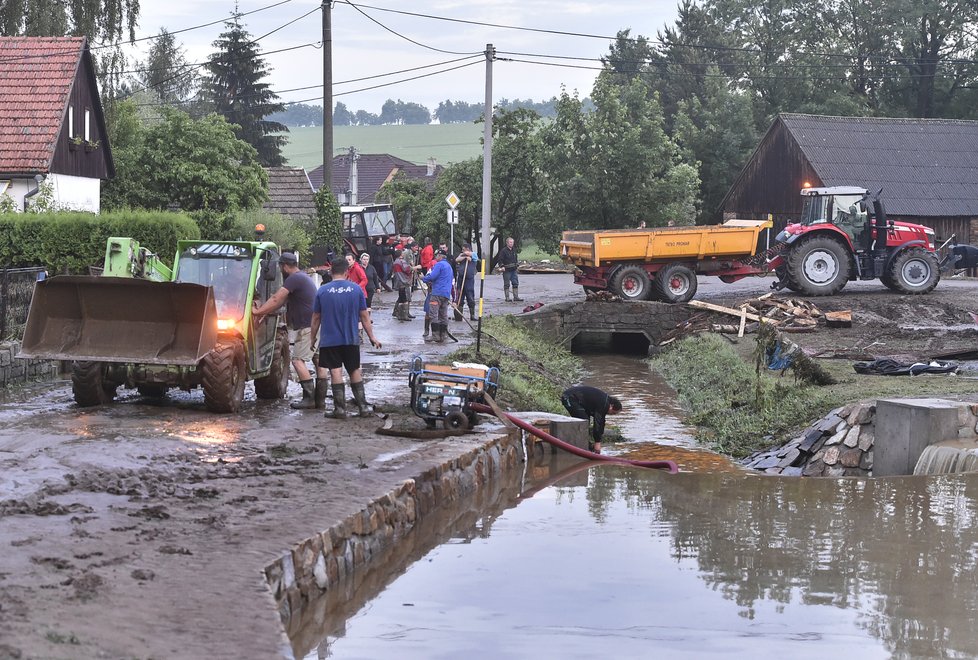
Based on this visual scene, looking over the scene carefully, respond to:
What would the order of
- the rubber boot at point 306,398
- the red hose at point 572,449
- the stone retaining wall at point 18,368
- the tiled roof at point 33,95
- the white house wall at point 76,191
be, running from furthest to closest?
the white house wall at point 76,191 → the tiled roof at point 33,95 → the stone retaining wall at point 18,368 → the rubber boot at point 306,398 → the red hose at point 572,449

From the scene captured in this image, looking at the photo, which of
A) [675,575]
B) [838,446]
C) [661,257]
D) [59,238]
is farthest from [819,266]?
[675,575]

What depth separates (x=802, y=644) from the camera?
8000 millimetres

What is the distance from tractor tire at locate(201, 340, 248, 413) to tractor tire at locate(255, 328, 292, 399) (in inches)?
54.6

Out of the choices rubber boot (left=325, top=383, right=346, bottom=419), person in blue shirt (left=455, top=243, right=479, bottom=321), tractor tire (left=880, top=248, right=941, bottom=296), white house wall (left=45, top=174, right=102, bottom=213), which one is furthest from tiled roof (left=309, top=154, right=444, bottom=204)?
rubber boot (left=325, top=383, right=346, bottom=419)

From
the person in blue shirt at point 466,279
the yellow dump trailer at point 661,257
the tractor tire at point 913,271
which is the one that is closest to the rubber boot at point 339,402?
the person in blue shirt at point 466,279

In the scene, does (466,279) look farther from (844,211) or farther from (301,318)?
(301,318)

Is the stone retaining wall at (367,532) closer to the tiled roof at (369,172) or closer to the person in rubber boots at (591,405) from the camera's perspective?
the person in rubber boots at (591,405)

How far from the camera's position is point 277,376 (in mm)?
15672

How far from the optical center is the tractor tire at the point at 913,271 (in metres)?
31.5

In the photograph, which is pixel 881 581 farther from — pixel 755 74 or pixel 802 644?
pixel 755 74

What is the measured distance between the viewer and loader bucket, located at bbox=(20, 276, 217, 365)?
43.7ft

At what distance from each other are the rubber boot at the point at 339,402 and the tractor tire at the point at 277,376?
1.72 meters

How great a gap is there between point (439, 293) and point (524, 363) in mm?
2017

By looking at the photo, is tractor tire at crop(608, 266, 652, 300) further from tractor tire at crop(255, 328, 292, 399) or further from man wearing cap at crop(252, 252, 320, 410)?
man wearing cap at crop(252, 252, 320, 410)
